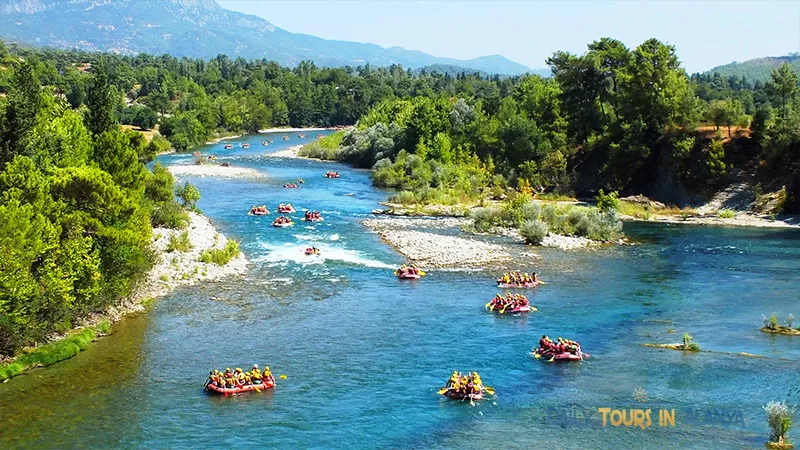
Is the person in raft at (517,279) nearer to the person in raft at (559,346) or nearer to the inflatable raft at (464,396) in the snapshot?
the person in raft at (559,346)


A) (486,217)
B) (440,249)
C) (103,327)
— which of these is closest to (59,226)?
(103,327)

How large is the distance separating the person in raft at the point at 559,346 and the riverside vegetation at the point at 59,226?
25.2m

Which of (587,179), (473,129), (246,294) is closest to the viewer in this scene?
(246,294)

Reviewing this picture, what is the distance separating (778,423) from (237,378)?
24.5 metres

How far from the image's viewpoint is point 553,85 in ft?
455

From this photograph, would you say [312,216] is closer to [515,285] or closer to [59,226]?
[515,285]

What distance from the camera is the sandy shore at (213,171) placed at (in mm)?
125688

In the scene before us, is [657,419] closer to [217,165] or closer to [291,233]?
[291,233]

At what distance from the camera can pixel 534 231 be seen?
76.4 m

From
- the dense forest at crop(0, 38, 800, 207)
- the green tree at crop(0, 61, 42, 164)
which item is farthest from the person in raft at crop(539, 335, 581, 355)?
the dense forest at crop(0, 38, 800, 207)

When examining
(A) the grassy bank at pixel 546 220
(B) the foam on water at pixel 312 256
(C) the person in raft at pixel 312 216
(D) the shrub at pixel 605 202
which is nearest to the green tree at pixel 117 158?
(B) the foam on water at pixel 312 256

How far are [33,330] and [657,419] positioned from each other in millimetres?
31295

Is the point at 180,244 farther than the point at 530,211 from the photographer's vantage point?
No

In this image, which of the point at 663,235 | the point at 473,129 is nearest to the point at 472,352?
the point at 663,235
